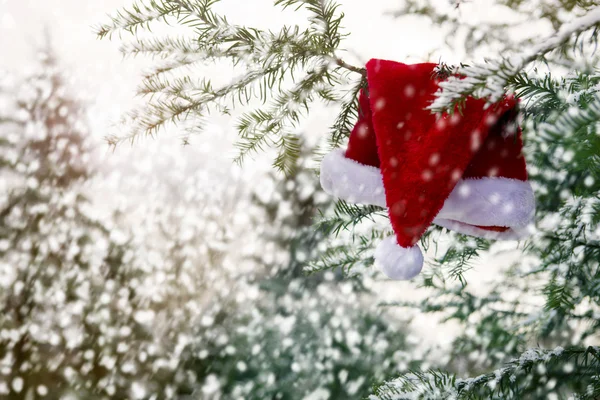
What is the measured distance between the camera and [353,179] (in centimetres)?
44

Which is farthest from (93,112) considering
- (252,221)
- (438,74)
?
→ (438,74)

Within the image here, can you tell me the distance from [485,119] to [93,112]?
2365 millimetres

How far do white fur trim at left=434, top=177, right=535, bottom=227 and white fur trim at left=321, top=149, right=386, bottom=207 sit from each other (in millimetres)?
72

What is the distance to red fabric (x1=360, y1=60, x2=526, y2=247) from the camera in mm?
370

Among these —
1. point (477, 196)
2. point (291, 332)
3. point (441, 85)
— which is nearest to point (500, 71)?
point (441, 85)

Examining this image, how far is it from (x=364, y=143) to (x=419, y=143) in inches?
3.1

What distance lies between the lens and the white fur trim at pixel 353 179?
17.2 inches

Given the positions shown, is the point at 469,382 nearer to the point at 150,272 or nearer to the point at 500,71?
the point at 500,71

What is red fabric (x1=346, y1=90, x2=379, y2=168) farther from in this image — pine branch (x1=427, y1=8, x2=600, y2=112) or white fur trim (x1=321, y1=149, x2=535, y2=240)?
pine branch (x1=427, y1=8, x2=600, y2=112)

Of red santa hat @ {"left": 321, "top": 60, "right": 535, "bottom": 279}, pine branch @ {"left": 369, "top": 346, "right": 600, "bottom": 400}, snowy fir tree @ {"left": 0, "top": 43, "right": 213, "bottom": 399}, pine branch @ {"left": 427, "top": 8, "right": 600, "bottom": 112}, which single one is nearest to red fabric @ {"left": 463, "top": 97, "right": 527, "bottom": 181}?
red santa hat @ {"left": 321, "top": 60, "right": 535, "bottom": 279}

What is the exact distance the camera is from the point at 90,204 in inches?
105

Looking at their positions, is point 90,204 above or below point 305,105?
below

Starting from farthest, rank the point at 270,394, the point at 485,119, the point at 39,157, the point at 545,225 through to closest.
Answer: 1. the point at 39,157
2. the point at 270,394
3. the point at 545,225
4. the point at 485,119

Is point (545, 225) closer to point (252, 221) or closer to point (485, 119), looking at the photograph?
point (485, 119)
